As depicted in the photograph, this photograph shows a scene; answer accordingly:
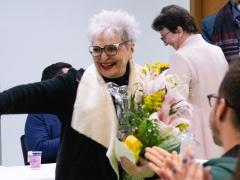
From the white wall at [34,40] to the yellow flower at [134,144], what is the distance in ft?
9.02

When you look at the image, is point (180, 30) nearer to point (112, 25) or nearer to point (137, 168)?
point (112, 25)

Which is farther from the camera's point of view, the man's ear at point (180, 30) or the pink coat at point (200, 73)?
the man's ear at point (180, 30)

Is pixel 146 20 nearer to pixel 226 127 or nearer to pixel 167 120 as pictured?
pixel 167 120

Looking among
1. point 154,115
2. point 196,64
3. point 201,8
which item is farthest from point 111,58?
point 201,8

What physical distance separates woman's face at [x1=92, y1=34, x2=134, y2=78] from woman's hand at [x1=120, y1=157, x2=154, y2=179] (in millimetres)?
380

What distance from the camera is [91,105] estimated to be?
2.02 m

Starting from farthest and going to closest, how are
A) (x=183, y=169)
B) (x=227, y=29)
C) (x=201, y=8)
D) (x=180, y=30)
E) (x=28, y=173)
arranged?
(x=201, y=8), (x=227, y=29), (x=180, y=30), (x=28, y=173), (x=183, y=169)

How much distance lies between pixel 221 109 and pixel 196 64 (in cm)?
181

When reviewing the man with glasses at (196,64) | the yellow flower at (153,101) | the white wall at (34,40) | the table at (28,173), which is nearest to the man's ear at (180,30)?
the man with glasses at (196,64)

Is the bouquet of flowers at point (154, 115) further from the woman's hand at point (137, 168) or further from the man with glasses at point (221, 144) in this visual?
the man with glasses at point (221, 144)

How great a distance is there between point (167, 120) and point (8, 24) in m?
2.92

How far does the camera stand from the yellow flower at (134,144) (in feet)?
5.88

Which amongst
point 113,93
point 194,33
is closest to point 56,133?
point 194,33

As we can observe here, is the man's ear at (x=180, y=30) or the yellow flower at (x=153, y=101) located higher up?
the man's ear at (x=180, y=30)
